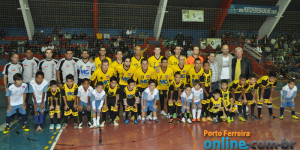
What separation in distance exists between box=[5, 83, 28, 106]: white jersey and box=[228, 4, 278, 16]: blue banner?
52.3 ft

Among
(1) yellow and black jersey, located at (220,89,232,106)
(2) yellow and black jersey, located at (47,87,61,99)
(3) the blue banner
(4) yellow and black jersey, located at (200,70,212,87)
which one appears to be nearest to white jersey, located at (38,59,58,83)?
(2) yellow and black jersey, located at (47,87,61,99)

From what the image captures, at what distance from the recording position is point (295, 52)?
17.5 m

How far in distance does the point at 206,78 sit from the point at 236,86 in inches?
36.2

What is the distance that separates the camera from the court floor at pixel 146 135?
185 inches

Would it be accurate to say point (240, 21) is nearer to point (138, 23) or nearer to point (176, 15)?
point (176, 15)

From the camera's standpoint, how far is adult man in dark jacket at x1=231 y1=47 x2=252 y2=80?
6668mm

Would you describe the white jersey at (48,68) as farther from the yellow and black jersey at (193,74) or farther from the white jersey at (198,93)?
the white jersey at (198,93)

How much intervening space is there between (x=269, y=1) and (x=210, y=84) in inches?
605

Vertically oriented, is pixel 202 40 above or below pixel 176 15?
below

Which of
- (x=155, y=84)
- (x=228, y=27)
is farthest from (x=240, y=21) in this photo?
(x=155, y=84)

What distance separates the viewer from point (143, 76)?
641cm

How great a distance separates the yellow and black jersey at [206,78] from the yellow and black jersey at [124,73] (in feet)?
6.43

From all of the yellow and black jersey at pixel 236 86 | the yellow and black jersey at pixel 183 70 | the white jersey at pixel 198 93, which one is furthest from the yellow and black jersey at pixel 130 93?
the yellow and black jersey at pixel 236 86

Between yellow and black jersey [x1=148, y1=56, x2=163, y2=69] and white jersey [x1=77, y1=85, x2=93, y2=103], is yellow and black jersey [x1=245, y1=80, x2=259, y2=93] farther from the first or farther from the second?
white jersey [x1=77, y1=85, x2=93, y2=103]
